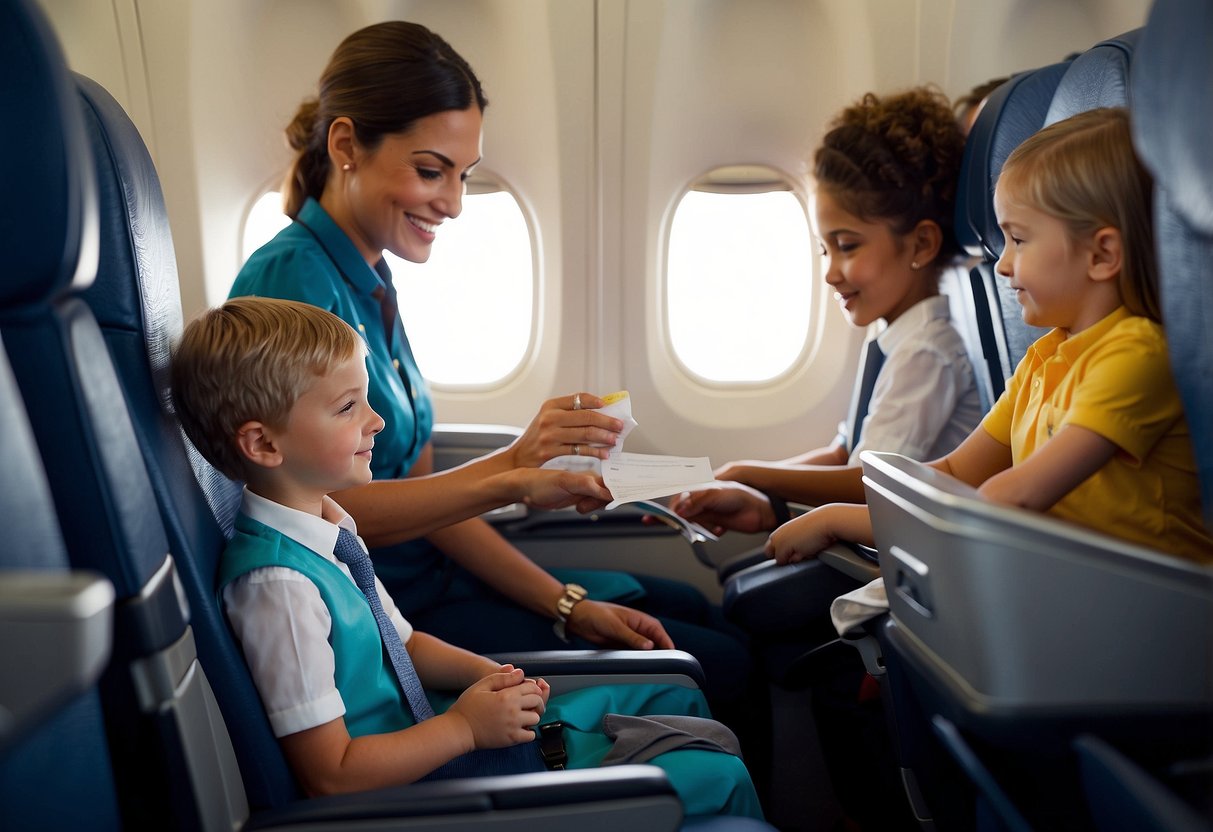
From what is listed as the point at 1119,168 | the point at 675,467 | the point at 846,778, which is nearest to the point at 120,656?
the point at 675,467

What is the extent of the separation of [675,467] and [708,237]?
1264mm

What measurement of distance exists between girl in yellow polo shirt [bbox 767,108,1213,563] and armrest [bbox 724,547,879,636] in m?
0.63

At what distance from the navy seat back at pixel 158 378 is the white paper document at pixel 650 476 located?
748 mm

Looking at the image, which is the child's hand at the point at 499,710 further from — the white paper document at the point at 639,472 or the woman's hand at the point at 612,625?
the woman's hand at the point at 612,625

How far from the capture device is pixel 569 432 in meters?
1.90

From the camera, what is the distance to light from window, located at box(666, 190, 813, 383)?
10.0ft

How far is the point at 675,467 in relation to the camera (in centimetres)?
202

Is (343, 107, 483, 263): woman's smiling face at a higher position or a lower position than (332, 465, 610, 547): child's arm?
higher

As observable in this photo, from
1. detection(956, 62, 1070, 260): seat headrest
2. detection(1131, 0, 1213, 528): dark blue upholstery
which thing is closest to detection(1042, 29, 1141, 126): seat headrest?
detection(956, 62, 1070, 260): seat headrest

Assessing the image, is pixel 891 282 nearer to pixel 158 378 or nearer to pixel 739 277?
pixel 739 277

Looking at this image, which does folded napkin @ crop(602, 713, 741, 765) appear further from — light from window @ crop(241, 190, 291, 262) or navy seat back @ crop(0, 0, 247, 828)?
light from window @ crop(241, 190, 291, 262)

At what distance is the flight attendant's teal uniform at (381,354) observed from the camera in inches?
75.2

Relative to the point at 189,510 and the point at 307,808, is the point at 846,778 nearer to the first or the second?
the point at 307,808

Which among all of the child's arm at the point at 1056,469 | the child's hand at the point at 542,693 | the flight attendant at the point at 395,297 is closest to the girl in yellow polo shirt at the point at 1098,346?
the child's arm at the point at 1056,469
